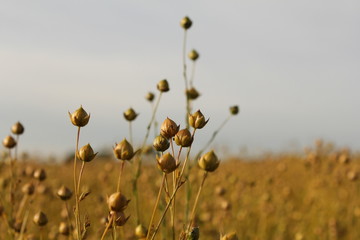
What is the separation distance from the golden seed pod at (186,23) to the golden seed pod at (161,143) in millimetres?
1594

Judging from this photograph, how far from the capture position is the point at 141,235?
1607mm

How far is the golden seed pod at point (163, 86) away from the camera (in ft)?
7.84

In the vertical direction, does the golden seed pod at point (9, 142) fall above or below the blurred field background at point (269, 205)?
above

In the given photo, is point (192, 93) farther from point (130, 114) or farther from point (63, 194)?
point (63, 194)

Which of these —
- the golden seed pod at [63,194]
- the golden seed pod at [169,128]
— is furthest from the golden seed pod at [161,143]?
the golden seed pod at [63,194]

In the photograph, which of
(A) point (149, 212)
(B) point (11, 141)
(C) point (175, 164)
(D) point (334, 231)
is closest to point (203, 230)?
(D) point (334, 231)

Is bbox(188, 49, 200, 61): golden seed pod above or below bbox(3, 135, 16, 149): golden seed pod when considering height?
above

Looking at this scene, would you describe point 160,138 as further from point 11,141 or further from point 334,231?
point 334,231

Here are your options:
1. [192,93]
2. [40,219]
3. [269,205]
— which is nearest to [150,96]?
[192,93]

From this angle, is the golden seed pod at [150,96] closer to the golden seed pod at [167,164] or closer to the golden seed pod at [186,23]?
the golden seed pod at [186,23]

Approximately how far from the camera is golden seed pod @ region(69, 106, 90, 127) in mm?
1479

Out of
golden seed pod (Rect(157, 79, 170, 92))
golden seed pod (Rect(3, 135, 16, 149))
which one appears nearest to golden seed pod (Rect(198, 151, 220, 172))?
golden seed pod (Rect(157, 79, 170, 92))

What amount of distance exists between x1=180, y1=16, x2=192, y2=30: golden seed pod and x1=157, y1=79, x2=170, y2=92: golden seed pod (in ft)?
2.27

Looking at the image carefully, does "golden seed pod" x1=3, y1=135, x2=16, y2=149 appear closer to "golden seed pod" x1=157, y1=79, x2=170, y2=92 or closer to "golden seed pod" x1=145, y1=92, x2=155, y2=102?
"golden seed pod" x1=157, y1=79, x2=170, y2=92
